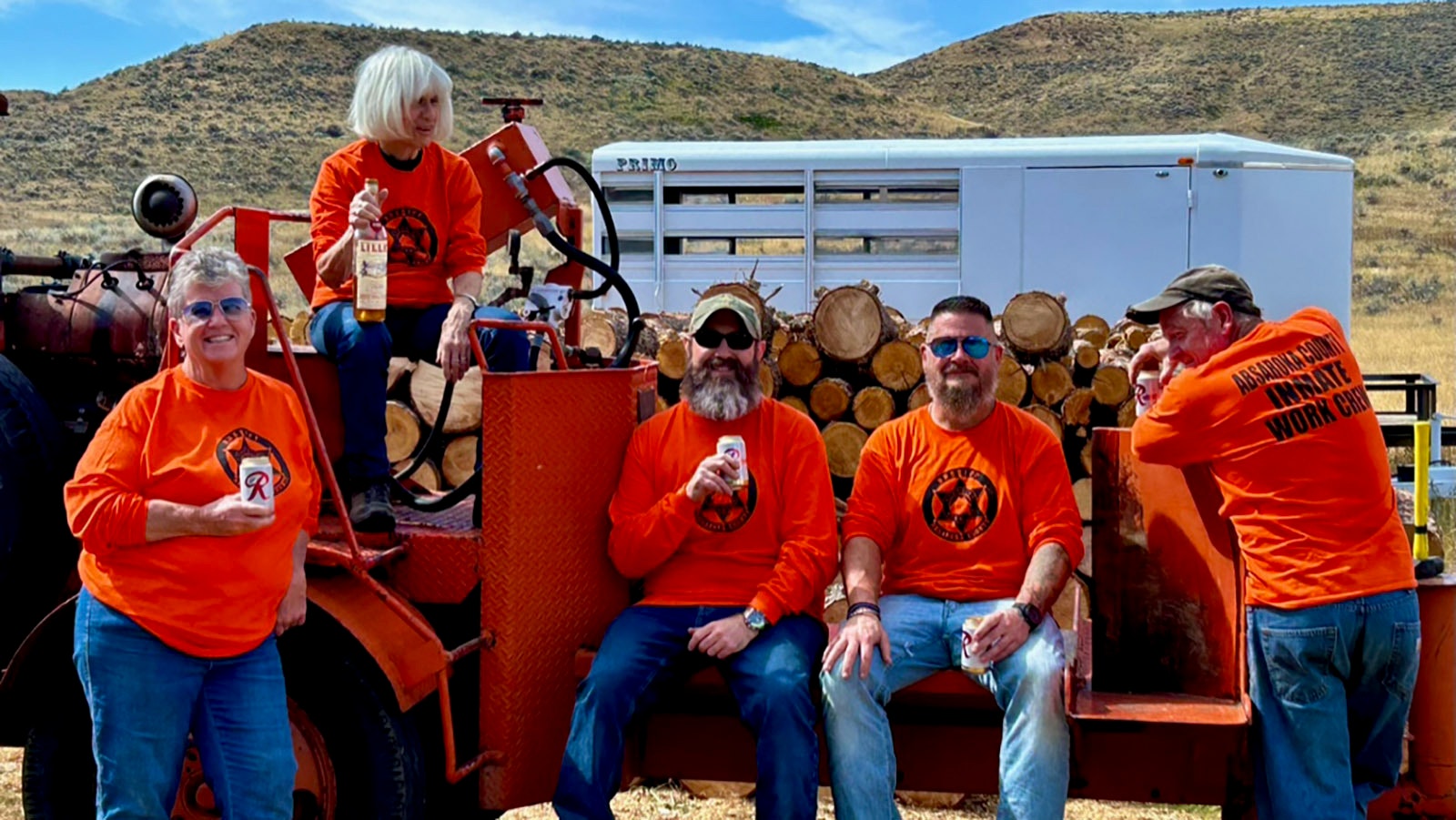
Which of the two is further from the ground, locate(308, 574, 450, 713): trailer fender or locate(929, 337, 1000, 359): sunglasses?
locate(929, 337, 1000, 359): sunglasses

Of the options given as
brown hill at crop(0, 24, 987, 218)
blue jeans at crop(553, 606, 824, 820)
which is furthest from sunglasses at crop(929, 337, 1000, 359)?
brown hill at crop(0, 24, 987, 218)

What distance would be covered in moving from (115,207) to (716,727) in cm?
3709

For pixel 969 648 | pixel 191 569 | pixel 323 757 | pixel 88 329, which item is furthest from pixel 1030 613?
pixel 88 329

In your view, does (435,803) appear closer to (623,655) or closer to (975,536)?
(623,655)

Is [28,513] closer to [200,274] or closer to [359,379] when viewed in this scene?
[359,379]

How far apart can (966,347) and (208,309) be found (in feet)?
6.73

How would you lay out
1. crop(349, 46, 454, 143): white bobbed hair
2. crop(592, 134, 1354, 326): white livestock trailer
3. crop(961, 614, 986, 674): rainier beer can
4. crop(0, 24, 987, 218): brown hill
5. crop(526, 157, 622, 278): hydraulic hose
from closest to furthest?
1. crop(961, 614, 986, 674): rainier beer can
2. crop(349, 46, 454, 143): white bobbed hair
3. crop(526, 157, 622, 278): hydraulic hose
4. crop(592, 134, 1354, 326): white livestock trailer
5. crop(0, 24, 987, 218): brown hill

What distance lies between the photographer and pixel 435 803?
166 inches

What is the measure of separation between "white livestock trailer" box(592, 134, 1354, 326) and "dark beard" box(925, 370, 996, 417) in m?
7.22

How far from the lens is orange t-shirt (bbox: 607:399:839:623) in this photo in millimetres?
3914

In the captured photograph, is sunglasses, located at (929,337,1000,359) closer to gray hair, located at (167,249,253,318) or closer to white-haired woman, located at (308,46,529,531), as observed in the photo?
white-haired woman, located at (308,46,529,531)

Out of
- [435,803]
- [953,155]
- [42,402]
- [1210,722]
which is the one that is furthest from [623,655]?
[953,155]

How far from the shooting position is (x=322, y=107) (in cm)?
5100

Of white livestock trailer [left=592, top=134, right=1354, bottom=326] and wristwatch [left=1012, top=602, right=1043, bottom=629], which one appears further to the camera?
white livestock trailer [left=592, top=134, right=1354, bottom=326]
